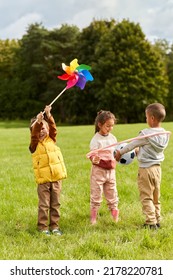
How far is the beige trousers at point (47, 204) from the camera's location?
5.22 metres

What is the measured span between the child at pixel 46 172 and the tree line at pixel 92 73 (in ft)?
123

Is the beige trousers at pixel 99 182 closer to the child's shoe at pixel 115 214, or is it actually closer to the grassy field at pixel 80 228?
the child's shoe at pixel 115 214

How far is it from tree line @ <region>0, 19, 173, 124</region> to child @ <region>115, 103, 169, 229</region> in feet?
123

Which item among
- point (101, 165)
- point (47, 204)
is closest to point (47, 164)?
point (47, 204)

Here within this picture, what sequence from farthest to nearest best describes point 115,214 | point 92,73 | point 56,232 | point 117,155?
point 92,73, point 115,214, point 117,155, point 56,232

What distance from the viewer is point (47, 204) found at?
523cm

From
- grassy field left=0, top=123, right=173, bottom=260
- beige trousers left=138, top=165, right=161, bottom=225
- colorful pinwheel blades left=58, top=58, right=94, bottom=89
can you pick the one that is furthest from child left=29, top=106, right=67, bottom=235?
beige trousers left=138, top=165, right=161, bottom=225

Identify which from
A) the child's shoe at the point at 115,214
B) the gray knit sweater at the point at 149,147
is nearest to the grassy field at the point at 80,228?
the child's shoe at the point at 115,214

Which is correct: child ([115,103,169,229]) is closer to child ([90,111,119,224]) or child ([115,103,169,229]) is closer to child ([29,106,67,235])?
child ([90,111,119,224])

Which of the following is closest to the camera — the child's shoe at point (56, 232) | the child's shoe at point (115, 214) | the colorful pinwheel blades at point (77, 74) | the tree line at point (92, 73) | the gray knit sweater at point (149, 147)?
the child's shoe at point (56, 232)

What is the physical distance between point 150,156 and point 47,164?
125cm

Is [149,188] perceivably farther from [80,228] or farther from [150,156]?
[80,228]

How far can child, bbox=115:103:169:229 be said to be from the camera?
5.19 m
